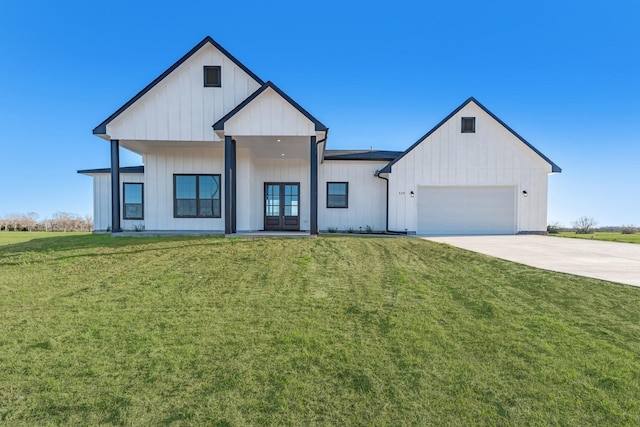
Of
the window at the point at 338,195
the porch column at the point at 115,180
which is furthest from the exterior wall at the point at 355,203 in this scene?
the porch column at the point at 115,180

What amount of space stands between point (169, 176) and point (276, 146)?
16.2ft

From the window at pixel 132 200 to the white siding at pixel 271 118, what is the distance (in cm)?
A: 738

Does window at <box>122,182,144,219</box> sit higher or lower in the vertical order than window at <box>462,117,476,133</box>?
lower

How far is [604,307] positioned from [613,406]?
8.14ft

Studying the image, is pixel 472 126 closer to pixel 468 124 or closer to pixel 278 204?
pixel 468 124

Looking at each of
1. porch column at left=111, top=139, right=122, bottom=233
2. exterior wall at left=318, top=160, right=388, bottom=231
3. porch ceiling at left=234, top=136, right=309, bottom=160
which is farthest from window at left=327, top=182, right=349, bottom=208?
porch column at left=111, top=139, right=122, bottom=233

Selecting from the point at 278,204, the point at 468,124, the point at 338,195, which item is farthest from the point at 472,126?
the point at 278,204

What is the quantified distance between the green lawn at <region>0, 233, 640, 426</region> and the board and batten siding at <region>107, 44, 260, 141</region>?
6349mm

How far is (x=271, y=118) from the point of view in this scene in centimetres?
1009

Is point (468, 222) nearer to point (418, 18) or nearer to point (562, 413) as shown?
point (418, 18)

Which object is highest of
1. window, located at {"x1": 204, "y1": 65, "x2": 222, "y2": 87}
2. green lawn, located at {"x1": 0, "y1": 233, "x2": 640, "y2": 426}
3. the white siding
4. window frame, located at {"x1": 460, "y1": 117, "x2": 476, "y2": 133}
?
window, located at {"x1": 204, "y1": 65, "x2": 222, "y2": 87}

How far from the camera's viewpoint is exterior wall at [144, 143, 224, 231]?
41.4 feet

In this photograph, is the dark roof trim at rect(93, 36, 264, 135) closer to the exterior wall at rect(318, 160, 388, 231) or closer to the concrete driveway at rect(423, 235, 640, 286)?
the exterior wall at rect(318, 160, 388, 231)

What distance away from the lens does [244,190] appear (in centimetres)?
1240
